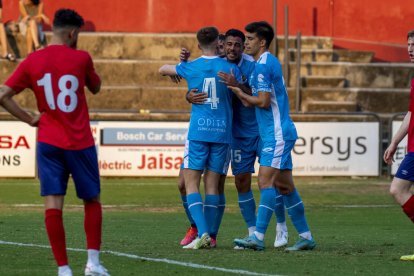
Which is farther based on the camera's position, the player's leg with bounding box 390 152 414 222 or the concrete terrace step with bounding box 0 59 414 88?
the concrete terrace step with bounding box 0 59 414 88

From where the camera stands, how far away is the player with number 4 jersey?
9562mm

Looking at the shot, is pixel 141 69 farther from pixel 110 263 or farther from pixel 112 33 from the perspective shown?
pixel 110 263

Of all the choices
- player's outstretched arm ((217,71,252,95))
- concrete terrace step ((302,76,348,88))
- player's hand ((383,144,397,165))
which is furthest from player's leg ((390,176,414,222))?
concrete terrace step ((302,76,348,88))

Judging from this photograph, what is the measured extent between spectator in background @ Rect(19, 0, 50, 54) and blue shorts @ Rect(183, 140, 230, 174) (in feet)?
55.5

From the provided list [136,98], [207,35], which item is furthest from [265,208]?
[136,98]

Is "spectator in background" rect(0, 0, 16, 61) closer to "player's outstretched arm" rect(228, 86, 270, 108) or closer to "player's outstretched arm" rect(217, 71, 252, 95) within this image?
"player's outstretched arm" rect(217, 71, 252, 95)

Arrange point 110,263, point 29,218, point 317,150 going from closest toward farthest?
point 110,263 < point 29,218 < point 317,150

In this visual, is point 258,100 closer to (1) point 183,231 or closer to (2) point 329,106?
(1) point 183,231

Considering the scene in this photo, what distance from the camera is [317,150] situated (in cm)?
2502

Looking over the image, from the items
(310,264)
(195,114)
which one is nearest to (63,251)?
(310,264)

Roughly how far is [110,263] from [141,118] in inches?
606

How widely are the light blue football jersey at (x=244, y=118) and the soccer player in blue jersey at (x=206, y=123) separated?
33 cm

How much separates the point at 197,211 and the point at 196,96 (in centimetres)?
115

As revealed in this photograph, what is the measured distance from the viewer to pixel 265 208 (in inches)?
478
